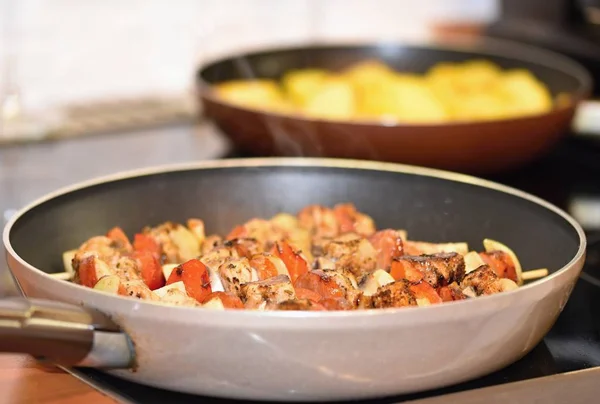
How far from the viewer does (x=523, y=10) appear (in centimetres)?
310

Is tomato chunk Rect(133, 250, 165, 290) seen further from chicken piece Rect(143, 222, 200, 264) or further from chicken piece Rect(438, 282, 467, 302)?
chicken piece Rect(438, 282, 467, 302)

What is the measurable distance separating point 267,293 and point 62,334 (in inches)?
9.3

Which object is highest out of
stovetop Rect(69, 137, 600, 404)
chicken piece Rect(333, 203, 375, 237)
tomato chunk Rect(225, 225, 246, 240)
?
tomato chunk Rect(225, 225, 246, 240)

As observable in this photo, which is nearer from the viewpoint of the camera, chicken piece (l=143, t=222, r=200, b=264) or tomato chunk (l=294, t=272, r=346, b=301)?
tomato chunk (l=294, t=272, r=346, b=301)

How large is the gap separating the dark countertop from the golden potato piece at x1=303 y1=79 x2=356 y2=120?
25cm

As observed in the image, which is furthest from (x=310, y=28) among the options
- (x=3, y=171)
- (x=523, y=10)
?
(x=3, y=171)

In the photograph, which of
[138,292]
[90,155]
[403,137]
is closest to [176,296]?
[138,292]

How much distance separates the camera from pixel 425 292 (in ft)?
3.55

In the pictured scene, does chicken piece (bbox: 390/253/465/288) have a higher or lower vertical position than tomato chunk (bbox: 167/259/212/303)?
lower

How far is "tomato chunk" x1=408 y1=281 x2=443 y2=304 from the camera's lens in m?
1.07

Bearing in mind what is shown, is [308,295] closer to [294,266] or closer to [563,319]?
[294,266]

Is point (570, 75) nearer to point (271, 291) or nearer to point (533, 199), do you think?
point (533, 199)

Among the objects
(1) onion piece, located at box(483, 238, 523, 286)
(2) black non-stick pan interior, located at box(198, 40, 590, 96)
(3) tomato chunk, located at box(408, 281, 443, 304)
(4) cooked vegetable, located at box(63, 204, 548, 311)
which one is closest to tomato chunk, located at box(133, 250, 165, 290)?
(4) cooked vegetable, located at box(63, 204, 548, 311)

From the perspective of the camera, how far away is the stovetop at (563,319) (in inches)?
40.0
